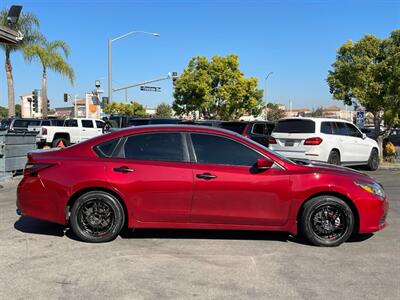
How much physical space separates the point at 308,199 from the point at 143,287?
2561 mm

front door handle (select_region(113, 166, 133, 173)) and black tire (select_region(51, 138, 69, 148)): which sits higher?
front door handle (select_region(113, 166, 133, 173))

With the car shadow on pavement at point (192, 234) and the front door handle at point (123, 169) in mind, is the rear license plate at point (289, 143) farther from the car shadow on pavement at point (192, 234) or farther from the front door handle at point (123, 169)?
the front door handle at point (123, 169)

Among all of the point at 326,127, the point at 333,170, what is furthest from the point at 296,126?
the point at 333,170

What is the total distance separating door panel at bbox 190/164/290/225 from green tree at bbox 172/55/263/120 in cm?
4186

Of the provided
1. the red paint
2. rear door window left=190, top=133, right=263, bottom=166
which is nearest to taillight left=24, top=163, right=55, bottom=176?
the red paint

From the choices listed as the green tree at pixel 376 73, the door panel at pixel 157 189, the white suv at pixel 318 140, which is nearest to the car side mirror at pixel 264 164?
Answer: the door panel at pixel 157 189

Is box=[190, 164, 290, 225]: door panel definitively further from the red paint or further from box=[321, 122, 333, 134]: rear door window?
box=[321, 122, 333, 134]: rear door window

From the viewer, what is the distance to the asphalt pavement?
15.1 ft

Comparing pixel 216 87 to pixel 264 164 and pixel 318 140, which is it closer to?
pixel 318 140

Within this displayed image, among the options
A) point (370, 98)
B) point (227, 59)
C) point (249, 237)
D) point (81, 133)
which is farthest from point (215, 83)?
point (249, 237)

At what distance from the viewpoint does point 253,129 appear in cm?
1797

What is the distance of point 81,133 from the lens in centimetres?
2420

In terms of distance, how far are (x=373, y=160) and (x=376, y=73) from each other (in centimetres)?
470

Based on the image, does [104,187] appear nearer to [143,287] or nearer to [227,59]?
[143,287]
